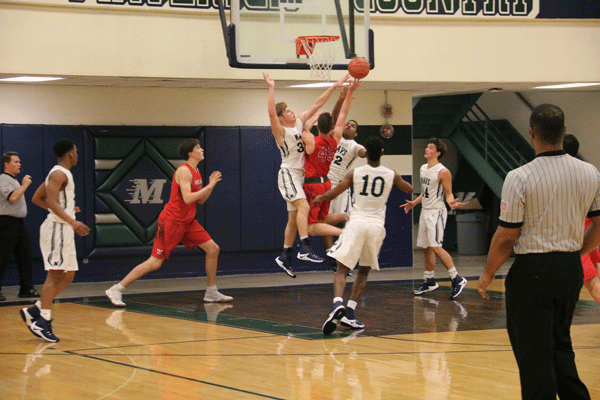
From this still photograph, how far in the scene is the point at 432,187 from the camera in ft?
34.2

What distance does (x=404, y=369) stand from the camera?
20.2 ft

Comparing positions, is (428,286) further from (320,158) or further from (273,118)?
(273,118)

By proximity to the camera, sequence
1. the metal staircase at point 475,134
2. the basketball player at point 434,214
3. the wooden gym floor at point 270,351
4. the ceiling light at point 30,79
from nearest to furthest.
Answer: the wooden gym floor at point 270,351 → the basketball player at point 434,214 → the ceiling light at point 30,79 → the metal staircase at point 475,134

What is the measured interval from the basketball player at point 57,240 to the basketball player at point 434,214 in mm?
4383

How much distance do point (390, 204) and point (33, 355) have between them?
25.9ft

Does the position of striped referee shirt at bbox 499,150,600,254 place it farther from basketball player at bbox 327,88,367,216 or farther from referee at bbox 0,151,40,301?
referee at bbox 0,151,40,301

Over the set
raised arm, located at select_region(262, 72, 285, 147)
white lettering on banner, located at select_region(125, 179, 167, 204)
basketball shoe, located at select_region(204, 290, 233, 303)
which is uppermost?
raised arm, located at select_region(262, 72, 285, 147)

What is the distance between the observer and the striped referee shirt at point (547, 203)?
4020mm

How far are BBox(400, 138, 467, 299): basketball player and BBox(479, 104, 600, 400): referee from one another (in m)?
6.06

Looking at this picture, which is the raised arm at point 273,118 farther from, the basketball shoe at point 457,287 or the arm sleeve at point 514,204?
the arm sleeve at point 514,204

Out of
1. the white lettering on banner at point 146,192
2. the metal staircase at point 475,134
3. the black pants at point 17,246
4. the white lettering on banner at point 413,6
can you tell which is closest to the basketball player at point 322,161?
the white lettering on banner at point 413,6

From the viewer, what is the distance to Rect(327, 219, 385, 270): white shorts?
7645mm

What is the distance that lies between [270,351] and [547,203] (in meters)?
3.49

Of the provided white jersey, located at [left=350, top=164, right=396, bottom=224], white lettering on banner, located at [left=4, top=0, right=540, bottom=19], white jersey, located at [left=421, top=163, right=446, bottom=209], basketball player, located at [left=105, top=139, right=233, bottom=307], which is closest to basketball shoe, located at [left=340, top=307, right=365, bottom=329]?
white jersey, located at [left=350, top=164, right=396, bottom=224]
